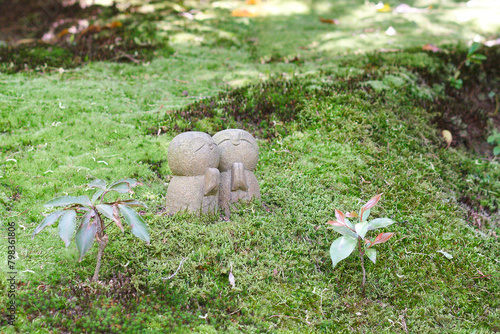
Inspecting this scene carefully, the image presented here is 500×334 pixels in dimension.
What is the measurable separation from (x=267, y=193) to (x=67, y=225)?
7.38 feet

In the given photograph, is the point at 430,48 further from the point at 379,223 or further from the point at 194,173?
the point at 194,173

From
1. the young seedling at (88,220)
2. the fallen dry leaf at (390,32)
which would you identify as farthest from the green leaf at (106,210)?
the fallen dry leaf at (390,32)

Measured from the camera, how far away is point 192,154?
4.07 meters

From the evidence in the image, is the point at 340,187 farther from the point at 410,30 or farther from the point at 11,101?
the point at 410,30

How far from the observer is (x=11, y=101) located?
6.09 m

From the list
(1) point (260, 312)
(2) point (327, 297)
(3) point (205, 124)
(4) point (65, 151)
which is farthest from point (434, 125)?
(4) point (65, 151)

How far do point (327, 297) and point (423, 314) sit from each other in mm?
Answer: 833

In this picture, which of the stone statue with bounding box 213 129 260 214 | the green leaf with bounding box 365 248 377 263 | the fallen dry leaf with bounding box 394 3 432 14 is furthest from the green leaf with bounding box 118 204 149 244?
the fallen dry leaf with bounding box 394 3 432 14

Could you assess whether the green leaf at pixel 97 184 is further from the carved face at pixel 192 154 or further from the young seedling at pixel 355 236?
the young seedling at pixel 355 236

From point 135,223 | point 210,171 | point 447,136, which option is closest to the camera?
point 135,223

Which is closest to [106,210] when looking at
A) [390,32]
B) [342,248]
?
[342,248]

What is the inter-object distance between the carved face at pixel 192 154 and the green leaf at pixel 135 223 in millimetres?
993

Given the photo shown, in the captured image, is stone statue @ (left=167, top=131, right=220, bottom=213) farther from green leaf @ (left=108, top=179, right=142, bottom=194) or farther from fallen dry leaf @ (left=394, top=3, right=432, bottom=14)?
fallen dry leaf @ (left=394, top=3, right=432, bottom=14)

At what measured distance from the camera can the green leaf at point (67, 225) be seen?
303 cm
